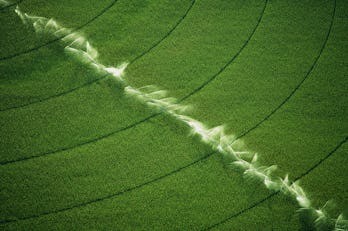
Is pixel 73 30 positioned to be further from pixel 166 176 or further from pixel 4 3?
pixel 166 176

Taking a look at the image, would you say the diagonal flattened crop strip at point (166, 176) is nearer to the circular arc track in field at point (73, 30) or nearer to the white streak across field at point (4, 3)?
the circular arc track in field at point (73, 30)

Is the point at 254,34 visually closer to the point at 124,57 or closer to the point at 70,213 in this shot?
the point at 124,57

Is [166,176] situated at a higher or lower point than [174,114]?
lower

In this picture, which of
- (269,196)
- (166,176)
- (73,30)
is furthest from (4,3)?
(269,196)

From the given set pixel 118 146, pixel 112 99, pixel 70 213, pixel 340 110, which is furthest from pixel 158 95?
pixel 340 110

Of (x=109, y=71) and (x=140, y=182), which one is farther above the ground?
(x=109, y=71)

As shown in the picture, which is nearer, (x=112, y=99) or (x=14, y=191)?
(x=14, y=191)

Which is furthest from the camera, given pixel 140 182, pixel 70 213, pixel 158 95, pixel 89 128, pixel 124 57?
pixel 124 57

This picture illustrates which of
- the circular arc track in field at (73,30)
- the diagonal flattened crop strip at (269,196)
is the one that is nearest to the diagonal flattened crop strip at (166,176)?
the diagonal flattened crop strip at (269,196)
